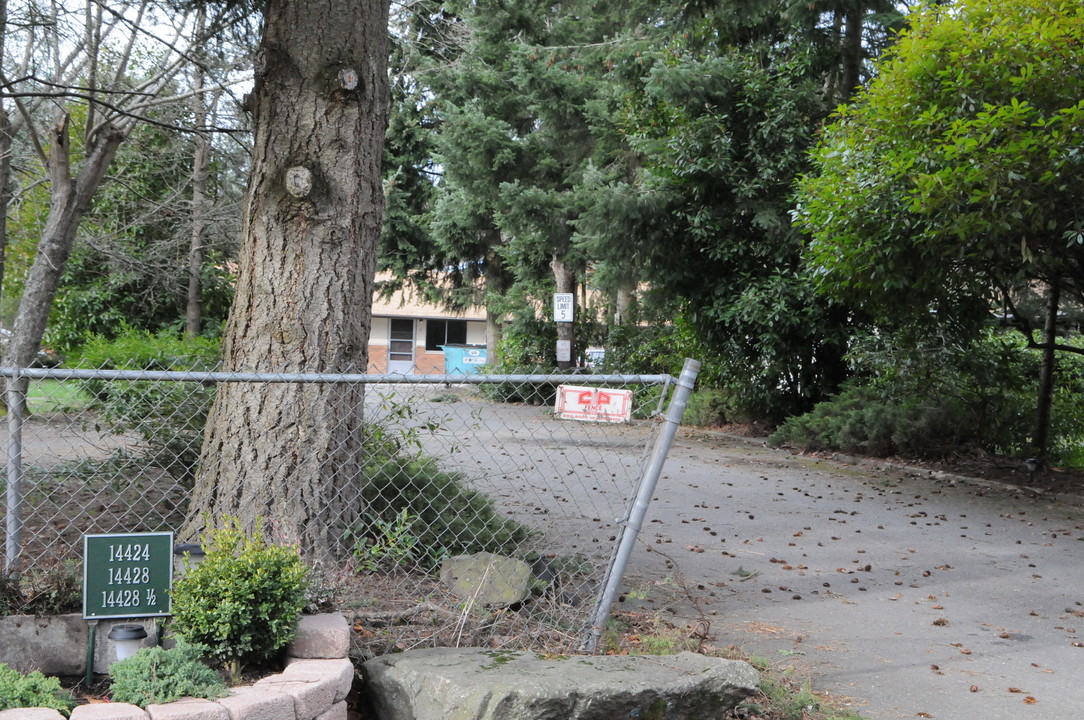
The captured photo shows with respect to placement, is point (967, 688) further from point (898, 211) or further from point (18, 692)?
point (898, 211)

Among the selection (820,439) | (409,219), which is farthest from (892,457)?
(409,219)

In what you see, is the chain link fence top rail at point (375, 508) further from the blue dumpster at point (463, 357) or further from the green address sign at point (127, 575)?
the blue dumpster at point (463, 357)

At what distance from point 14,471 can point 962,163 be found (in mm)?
8435

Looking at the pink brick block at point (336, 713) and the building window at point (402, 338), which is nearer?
the pink brick block at point (336, 713)

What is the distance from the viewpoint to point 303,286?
526 cm

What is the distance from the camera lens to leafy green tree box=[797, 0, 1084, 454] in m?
8.81

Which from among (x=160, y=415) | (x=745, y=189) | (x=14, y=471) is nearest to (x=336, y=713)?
(x=14, y=471)

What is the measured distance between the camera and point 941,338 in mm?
14242

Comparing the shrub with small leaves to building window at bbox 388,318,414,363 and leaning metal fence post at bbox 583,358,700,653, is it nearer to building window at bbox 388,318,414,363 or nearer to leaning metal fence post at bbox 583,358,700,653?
leaning metal fence post at bbox 583,358,700,653

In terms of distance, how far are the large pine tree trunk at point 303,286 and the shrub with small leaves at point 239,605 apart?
131 cm

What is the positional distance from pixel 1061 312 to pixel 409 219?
18249 millimetres

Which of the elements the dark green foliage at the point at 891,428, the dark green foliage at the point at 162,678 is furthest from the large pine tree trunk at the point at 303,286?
the dark green foliage at the point at 891,428

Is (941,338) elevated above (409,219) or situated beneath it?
situated beneath

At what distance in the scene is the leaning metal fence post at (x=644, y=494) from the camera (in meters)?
4.29
